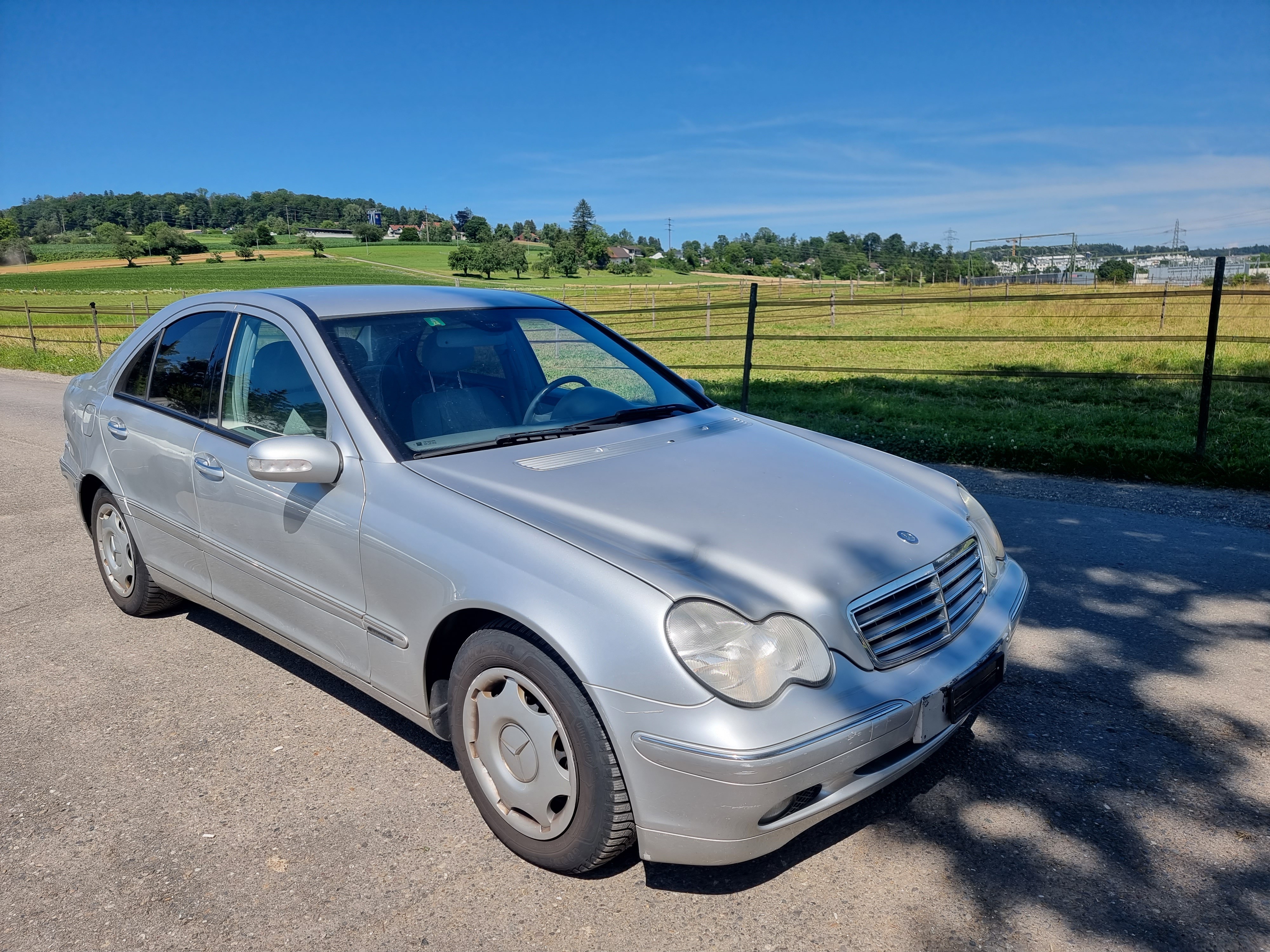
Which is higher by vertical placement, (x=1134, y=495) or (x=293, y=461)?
(x=293, y=461)

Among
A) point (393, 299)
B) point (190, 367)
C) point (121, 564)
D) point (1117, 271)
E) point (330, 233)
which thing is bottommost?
point (121, 564)

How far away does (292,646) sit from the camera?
3383mm

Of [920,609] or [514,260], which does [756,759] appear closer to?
[920,609]

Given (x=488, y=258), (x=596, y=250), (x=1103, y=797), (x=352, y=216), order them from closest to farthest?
(x=1103, y=797)
(x=488, y=258)
(x=596, y=250)
(x=352, y=216)

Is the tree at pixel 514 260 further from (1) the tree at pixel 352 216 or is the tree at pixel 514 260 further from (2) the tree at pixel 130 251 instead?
(2) the tree at pixel 130 251

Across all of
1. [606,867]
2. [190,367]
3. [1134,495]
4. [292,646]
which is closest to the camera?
[606,867]

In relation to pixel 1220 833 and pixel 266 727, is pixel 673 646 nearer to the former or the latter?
pixel 1220 833

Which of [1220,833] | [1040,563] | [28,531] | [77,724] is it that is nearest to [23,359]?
[28,531]

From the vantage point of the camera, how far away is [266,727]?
137 inches

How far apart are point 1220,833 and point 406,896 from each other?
2.35 metres

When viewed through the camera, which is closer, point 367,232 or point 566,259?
point 566,259

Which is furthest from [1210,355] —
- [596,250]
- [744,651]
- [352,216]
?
[352,216]

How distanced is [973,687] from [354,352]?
92.6 inches

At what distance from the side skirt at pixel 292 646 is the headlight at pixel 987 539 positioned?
6.22ft
